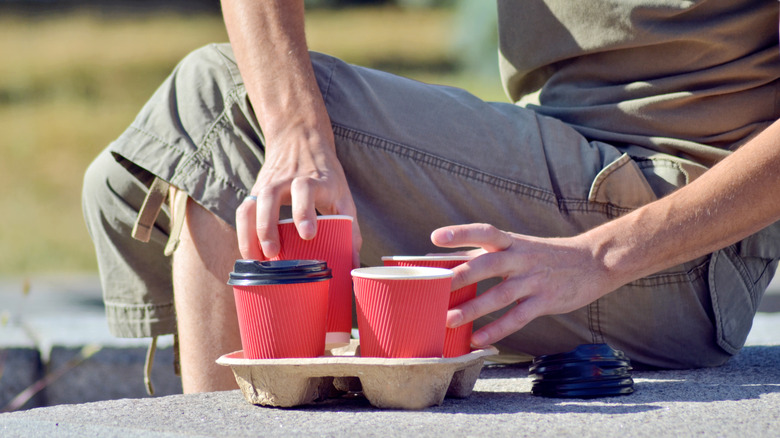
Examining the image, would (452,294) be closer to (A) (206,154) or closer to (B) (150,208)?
(A) (206,154)

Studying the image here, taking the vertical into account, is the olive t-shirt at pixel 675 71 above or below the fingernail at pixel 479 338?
above

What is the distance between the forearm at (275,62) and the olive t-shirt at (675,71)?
2.13ft

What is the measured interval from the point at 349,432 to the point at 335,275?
330 millimetres

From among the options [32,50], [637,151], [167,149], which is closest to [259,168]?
[167,149]

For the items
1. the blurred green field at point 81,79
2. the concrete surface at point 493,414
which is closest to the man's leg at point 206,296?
the concrete surface at point 493,414

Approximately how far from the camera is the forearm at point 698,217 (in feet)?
5.35

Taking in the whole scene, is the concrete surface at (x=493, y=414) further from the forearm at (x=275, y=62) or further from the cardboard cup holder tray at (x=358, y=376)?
the forearm at (x=275, y=62)

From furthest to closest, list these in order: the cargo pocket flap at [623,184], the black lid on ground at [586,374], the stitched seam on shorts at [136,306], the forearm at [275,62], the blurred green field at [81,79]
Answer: the blurred green field at [81,79]
the stitched seam on shorts at [136,306]
the cargo pocket flap at [623,184]
the forearm at [275,62]
the black lid on ground at [586,374]

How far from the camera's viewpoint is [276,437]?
1.32 m

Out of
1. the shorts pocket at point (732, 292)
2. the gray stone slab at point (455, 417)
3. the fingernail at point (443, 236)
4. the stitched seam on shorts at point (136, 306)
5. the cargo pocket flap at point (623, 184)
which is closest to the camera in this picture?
the gray stone slab at point (455, 417)

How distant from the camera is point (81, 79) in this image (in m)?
15.9

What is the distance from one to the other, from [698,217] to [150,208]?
114 centimetres

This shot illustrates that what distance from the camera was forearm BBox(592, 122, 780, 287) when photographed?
1631 mm

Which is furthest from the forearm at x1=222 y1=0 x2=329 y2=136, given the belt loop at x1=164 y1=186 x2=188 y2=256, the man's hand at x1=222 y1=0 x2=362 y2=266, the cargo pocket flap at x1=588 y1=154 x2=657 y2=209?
the cargo pocket flap at x1=588 y1=154 x2=657 y2=209
